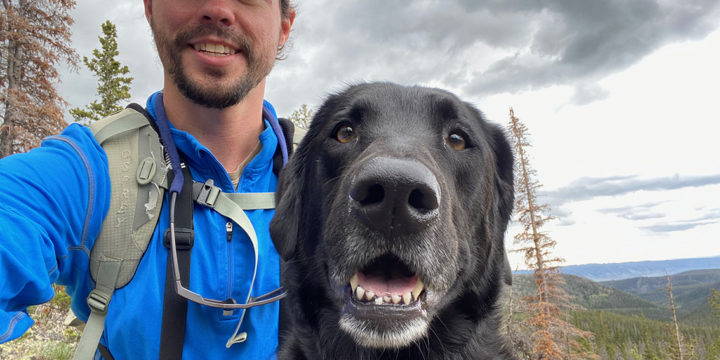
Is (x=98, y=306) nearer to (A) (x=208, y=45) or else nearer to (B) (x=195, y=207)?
(B) (x=195, y=207)

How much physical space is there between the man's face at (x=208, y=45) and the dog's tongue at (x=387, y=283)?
1.98 meters

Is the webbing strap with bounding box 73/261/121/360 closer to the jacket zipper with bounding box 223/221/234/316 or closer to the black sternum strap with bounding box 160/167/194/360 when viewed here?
the black sternum strap with bounding box 160/167/194/360

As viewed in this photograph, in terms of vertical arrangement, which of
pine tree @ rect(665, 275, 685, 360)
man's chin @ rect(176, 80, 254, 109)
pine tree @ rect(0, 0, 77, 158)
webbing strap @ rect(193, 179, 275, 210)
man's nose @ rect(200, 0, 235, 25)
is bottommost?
pine tree @ rect(665, 275, 685, 360)

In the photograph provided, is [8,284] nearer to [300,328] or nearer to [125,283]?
[125,283]

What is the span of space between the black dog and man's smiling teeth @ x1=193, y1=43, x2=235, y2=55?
3.11 ft

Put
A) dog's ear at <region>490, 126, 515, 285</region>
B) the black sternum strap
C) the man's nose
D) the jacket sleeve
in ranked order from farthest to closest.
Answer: dog's ear at <region>490, 126, 515, 285</region>
the man's nose
the black sternum strap
the jacket sleeve

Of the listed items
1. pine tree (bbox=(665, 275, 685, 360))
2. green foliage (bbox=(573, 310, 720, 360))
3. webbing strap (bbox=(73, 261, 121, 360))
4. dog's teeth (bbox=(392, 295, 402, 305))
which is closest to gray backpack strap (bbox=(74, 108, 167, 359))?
webbing strap (bbox=(73, 261, 121, 360))

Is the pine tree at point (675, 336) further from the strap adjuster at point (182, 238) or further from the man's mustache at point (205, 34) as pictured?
the strap adjuster at point (182, 238)

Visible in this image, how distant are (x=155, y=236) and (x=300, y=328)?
1307mm

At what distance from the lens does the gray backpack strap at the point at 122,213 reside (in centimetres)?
286

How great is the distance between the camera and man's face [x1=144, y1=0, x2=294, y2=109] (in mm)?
3502

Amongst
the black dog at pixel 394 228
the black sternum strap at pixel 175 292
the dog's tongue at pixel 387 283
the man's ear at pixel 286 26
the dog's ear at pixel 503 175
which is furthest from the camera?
the man's ear at pixel 286 26

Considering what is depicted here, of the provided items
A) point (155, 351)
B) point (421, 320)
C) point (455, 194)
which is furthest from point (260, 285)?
point (455, 194)

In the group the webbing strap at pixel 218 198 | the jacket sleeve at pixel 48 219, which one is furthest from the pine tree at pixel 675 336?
the jacket sleeve at pixel 48 219
